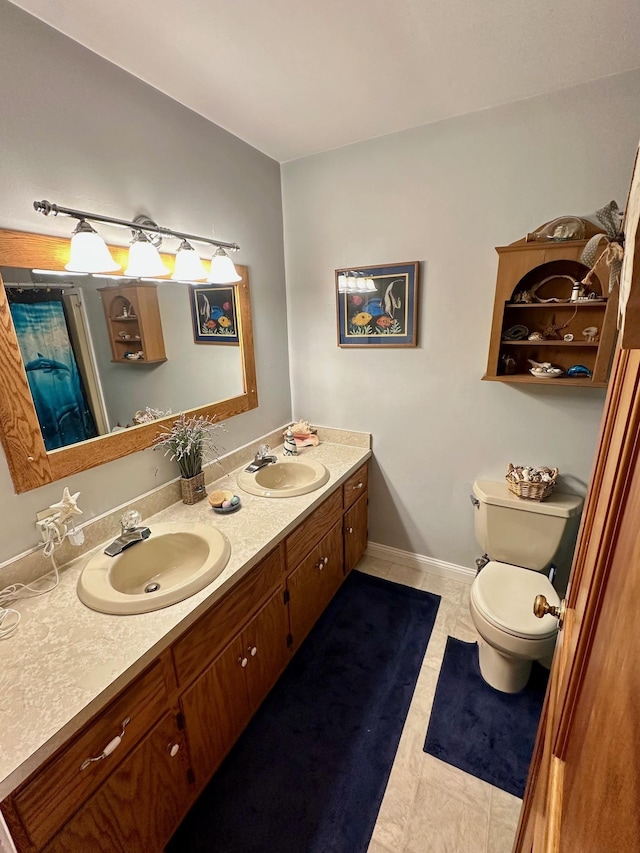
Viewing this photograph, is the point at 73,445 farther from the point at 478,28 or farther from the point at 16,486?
the point at 478,28

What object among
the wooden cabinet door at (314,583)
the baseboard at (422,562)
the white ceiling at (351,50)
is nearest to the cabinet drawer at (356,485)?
the wooden cabinet door at (314,583)

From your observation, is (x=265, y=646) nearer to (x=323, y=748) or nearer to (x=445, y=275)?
(x=323, y=748)

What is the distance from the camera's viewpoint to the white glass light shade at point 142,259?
133cm

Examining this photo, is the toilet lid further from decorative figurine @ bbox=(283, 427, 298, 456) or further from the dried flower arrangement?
the dried flower arrangement

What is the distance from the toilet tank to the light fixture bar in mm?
1755

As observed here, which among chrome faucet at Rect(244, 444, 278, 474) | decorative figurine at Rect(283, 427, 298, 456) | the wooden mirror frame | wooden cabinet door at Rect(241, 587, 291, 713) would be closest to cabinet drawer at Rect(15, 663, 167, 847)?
wooden cabinet door at Rect(241, 587, 291, 713)

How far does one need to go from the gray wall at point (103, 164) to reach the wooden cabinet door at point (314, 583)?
2.39ft

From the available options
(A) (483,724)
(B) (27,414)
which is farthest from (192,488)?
(A) (483,724)

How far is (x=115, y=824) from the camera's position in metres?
0.95

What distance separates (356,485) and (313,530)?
0.50 m

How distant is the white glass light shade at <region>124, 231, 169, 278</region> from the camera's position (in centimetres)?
133

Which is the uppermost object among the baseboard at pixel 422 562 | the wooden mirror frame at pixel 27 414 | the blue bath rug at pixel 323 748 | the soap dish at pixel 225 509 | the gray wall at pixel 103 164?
the gray wall at pixel 103 164

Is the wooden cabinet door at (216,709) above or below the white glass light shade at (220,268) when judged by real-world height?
below

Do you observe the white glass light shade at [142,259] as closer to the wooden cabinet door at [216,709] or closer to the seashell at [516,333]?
the wooden cabinet door at [216,709]
